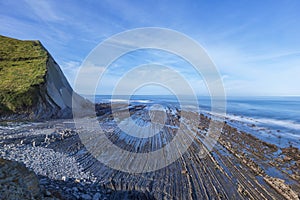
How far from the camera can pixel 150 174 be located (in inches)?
281

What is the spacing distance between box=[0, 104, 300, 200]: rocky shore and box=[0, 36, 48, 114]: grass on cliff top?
751cm

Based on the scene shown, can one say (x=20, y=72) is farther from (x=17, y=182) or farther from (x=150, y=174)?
(x=17, y=182)

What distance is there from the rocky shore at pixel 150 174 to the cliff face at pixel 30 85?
23.8 ft

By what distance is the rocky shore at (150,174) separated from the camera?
554 centimetres

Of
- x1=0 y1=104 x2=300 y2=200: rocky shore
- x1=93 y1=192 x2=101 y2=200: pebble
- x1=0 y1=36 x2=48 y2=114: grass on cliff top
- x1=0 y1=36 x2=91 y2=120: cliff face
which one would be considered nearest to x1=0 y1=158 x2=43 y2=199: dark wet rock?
x1=0 y1=104 x2=300 y2=200: rocky shore

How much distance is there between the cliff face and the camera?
652 inches

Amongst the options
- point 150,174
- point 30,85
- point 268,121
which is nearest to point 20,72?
point 30,85

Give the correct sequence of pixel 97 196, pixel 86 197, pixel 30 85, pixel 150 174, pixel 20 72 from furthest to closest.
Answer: pixel 20 72, pixel 30 85, pixel 150 174, pixel 97 196, pixel 86 197

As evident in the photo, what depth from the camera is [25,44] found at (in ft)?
82.7

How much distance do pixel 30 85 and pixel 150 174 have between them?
686 inches

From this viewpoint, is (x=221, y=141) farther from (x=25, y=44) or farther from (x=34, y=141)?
(x=25, y=44)

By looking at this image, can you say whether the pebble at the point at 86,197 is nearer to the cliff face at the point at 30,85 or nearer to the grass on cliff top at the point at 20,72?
the cliff face at the point at 30,85

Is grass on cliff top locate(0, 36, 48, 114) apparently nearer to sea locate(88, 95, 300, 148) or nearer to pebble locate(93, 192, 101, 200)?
pebble locate(93, 192, 101, 200)

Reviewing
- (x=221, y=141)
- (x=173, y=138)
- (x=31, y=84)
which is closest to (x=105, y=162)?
(x=173, y=138)
